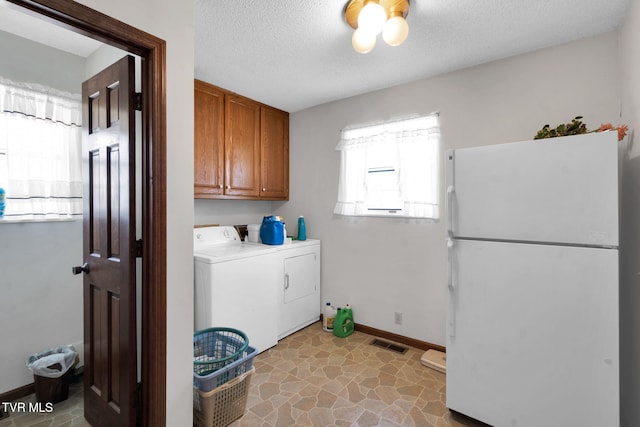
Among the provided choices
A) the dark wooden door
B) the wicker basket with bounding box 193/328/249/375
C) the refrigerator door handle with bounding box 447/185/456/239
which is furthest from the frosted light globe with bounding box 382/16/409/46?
the wicker basket with bounding box 193/328/249/375

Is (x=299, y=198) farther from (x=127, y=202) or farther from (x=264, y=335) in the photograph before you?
(x=127, y=202)

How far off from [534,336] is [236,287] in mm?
2044

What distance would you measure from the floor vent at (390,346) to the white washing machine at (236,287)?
3.18 ft

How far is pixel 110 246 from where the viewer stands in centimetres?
162

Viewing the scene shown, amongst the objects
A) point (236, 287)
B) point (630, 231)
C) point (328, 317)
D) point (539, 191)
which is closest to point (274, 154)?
point (236, 287)

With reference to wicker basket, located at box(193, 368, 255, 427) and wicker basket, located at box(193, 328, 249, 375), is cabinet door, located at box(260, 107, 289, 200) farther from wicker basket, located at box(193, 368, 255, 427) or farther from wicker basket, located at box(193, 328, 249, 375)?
wicker basket, located at box(193, 368, 255, 427)

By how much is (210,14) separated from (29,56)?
1378 mm

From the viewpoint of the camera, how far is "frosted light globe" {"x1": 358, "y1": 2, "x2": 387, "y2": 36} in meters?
1.58

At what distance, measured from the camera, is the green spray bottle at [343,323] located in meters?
3.01

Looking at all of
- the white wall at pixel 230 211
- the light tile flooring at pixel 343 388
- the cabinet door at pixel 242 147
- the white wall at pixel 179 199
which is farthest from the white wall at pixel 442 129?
the white wall at pixel 179 199

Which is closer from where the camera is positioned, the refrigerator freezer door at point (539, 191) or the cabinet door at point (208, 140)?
the refrigerator freezer door at point (539, 191)

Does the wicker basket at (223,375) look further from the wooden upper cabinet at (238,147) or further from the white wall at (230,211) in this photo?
the white wall at (230,211)

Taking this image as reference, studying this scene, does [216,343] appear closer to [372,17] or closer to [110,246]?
[110,246]

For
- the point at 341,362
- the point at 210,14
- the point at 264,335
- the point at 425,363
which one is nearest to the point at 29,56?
the point at 210,14
